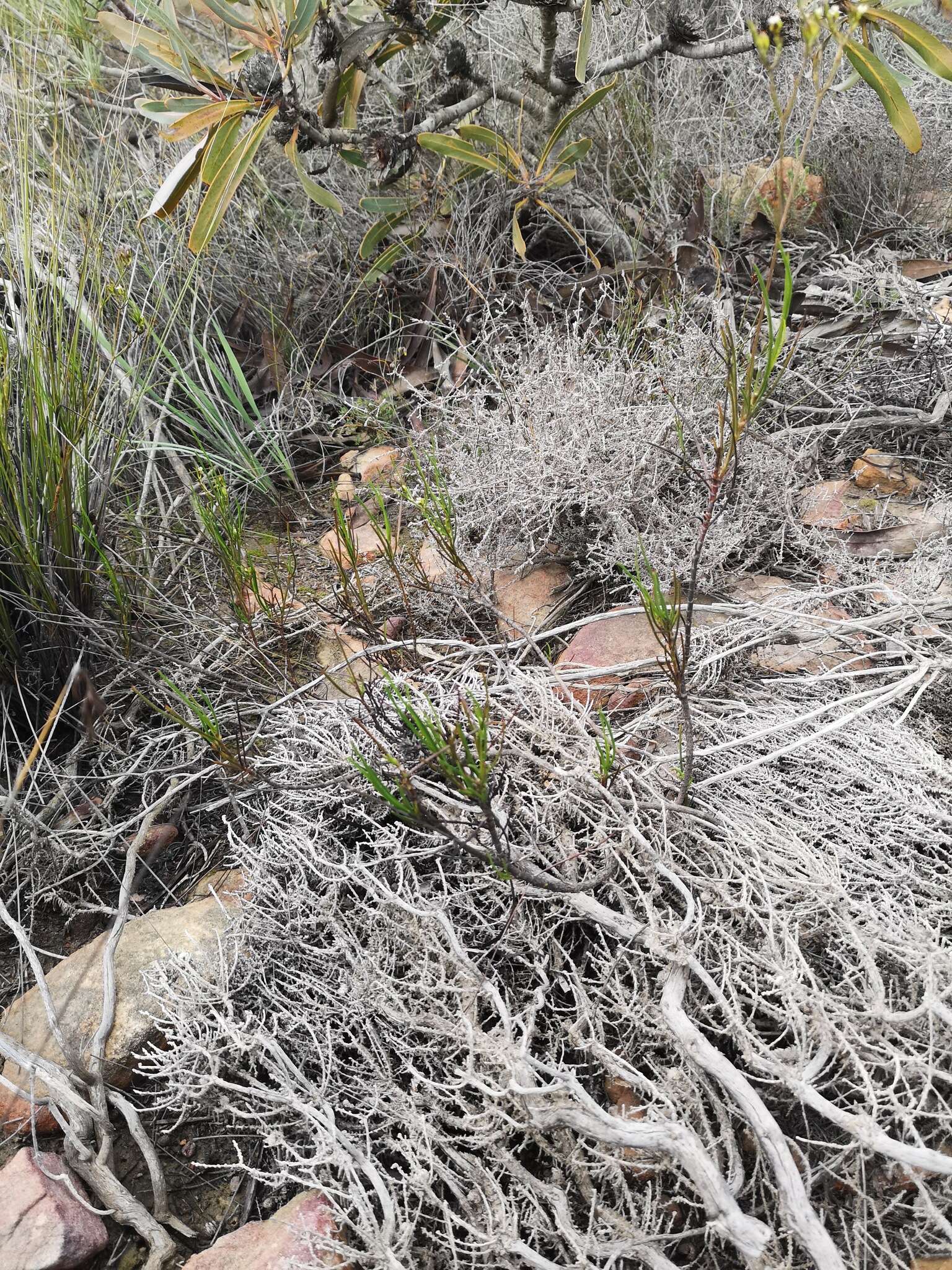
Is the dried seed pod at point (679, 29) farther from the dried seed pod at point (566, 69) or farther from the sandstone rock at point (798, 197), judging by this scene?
the sandstone rock at point (798, 197)

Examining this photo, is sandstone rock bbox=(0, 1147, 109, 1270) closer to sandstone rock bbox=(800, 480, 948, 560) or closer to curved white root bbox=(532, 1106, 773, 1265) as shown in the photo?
curved white root bbox=(532, 1106, 773, 1265)

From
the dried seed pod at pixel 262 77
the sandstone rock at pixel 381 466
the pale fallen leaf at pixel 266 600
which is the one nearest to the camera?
the pale fallen leaf at pixel 266 600

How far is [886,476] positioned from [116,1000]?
1822mm

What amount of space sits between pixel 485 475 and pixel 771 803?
3.26 ft

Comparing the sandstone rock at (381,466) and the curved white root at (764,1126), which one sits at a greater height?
the sandstone rock at (381,466)

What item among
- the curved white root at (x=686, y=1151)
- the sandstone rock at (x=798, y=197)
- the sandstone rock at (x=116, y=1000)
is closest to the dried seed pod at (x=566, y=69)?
the sandstone rock at (x=798, y=197)

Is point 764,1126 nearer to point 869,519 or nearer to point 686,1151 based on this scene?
point 686,1151

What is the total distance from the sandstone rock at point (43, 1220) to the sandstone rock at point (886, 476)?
1.94 metres

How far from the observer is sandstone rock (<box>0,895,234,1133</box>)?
130 centimetres

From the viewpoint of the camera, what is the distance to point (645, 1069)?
44.8 inches

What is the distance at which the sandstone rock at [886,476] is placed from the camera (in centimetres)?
197

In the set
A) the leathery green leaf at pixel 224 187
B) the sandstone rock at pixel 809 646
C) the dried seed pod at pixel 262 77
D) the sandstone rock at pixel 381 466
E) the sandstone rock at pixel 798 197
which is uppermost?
the dried seed pod at pixel 262 77

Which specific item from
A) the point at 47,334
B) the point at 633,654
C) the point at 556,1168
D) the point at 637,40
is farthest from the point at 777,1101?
the point at 637,40

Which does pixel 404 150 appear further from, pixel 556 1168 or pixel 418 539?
pixel 556 1168
